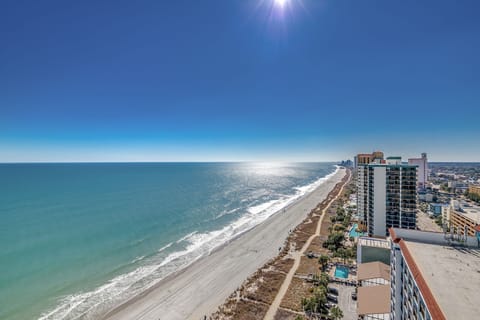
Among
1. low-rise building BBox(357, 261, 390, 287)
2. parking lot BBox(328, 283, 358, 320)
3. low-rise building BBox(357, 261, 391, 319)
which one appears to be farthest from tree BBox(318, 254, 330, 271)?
low-rise building BBox(357, 261, 390, 287)

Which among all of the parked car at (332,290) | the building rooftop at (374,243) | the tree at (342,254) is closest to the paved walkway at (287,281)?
the parked car at (332,290)

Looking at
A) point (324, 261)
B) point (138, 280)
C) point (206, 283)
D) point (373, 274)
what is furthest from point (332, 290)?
point (138, 280)

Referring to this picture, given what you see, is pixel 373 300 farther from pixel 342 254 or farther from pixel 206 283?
pixel 206 283

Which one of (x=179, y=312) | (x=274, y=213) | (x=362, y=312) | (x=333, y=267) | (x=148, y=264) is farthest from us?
(x=274, y=213)

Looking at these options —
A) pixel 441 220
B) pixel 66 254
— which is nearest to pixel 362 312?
pixel 66 254

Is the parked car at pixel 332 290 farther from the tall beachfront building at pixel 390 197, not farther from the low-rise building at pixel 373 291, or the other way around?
Answer: the tall beachfront building at pixel 390 197

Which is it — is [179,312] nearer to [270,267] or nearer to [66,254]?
[270,267]
